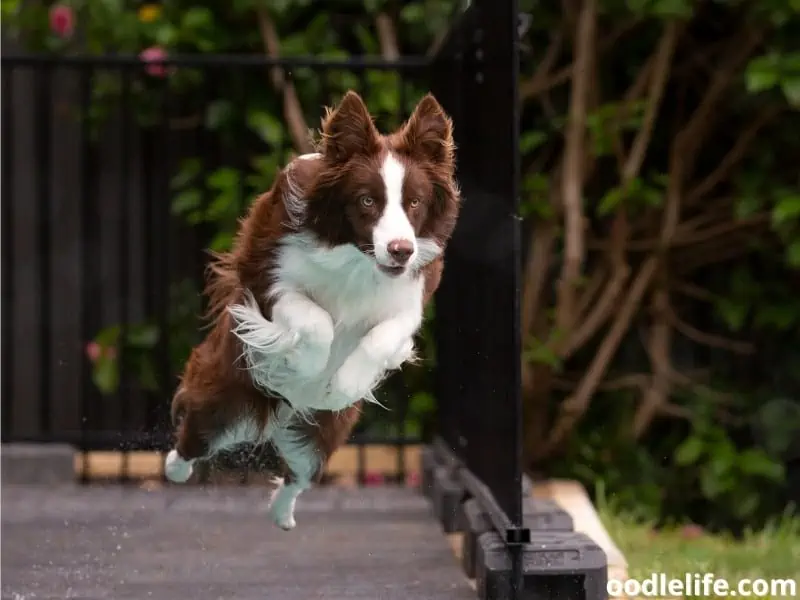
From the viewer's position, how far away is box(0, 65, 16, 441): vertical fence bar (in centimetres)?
372

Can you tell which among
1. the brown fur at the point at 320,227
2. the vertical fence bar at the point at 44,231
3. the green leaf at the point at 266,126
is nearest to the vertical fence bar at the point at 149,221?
the green leaf at the point at 266,126

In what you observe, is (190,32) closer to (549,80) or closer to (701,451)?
(549,80)

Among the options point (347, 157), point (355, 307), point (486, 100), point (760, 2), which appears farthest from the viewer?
point (760, 2)

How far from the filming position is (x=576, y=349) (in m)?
3.79

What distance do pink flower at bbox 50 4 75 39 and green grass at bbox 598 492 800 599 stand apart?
2.20 metres

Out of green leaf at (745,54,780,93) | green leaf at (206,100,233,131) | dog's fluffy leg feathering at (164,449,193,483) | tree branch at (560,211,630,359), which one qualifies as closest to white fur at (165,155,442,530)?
dog's fluffy leg feathering at (164,449,193,483)

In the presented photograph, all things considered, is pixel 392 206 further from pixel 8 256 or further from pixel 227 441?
pixel 8 256

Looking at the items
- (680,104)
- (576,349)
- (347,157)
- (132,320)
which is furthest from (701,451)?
(347,157)

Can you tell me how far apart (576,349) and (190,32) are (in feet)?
5.28

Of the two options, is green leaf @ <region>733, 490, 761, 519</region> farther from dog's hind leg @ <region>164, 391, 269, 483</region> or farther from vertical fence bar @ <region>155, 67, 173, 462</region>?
dog's hind leg @ <region>164, 391, 269, 483</region>

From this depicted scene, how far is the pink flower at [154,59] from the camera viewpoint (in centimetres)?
264

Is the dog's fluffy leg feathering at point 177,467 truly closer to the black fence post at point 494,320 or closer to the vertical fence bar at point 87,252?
the black fence post at point 494,320

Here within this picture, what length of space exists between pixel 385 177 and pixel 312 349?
10.9 inches

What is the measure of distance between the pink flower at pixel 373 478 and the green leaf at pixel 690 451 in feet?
3.21
